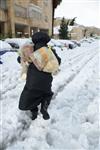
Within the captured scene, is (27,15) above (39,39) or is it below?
below

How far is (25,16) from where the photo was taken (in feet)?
141

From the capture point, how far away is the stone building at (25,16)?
3781 cm

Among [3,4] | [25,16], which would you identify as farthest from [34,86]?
[25,16]

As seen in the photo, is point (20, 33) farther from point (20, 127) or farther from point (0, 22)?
point (20, 127)

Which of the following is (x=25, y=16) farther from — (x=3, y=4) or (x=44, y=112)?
(x=44, y=112)

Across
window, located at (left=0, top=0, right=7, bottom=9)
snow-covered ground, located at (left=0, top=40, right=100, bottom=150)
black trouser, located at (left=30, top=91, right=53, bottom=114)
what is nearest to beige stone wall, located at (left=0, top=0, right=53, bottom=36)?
window, located at (left=0, top=0, right=7, bottom=9)

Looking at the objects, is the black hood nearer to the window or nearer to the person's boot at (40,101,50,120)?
the person's boot at (40,101,50,120)

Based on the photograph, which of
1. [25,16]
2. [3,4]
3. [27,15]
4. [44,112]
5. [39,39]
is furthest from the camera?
[27,15]

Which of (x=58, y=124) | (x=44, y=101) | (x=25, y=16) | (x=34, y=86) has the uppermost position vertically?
(x=34, y=86)

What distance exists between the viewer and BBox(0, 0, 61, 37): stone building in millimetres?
37812

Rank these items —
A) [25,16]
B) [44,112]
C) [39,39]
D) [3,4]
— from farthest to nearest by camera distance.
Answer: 1. [25,16]
2. [3,4]
3. [44,112]
4. [39,39]

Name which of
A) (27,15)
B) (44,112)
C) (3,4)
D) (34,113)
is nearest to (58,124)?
(44,112)

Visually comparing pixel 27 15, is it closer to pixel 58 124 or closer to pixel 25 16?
pixel 25 16

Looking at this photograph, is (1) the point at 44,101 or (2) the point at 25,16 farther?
(2) the point at 25,16
